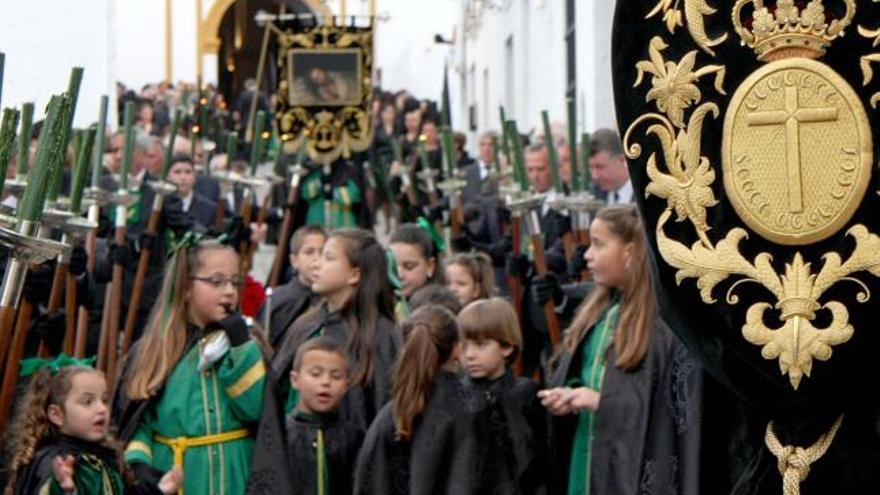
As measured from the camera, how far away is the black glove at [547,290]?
340 inches

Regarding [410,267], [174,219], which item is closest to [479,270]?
[410,267]

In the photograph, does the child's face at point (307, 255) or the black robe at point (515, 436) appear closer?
the black robe at point (515, 436)

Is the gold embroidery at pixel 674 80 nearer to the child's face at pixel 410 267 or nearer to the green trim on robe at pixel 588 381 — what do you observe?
the green trim on robe at pixel 588 381

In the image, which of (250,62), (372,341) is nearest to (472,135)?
(250,62)

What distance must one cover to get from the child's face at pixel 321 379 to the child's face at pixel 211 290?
1.20 feet

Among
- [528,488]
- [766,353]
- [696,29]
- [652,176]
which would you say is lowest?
[528,488]

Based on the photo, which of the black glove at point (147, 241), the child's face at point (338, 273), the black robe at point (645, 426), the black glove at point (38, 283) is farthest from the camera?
the black glove at point (147, 241)

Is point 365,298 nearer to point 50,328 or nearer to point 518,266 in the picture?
point 50,328

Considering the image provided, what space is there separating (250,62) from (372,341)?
3106 centimetres

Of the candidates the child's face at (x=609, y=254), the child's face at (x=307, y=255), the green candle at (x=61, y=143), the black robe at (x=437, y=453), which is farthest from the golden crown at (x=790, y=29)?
the child's face at (x=307, y=255)

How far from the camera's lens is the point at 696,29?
4.91 metres

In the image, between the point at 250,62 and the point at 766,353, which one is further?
the point at 250,62

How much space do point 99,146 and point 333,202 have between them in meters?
7.36

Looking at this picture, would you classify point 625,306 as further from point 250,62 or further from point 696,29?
point 250,62
